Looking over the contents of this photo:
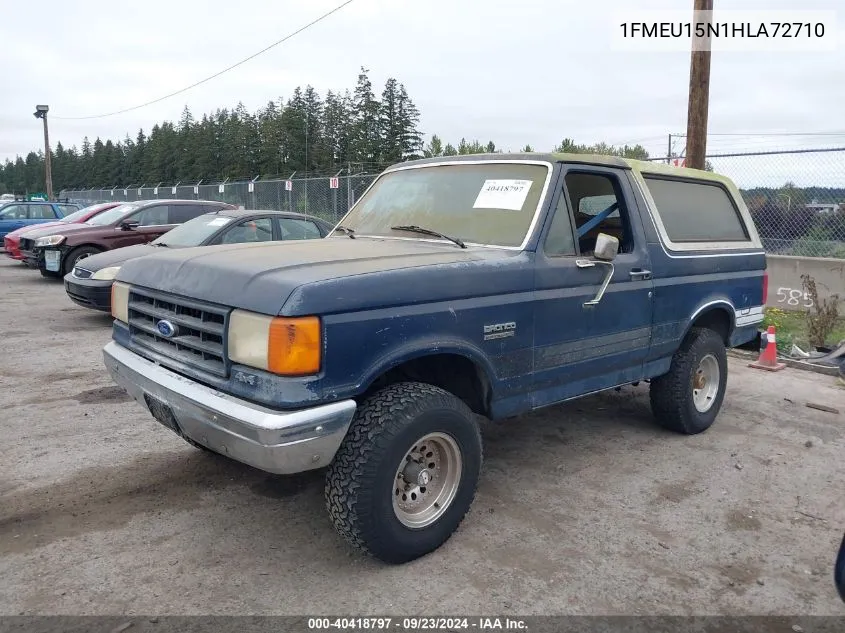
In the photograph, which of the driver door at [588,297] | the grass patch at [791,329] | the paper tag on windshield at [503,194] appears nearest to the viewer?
the driver door at [588,297]

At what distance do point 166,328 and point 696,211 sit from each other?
3.87 metres

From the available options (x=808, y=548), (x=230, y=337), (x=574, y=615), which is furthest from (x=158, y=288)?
(x=808, y=548)

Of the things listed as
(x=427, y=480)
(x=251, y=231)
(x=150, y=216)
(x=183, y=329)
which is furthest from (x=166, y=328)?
(x=150, y=216)

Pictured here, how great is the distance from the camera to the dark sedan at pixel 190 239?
26.9 feet

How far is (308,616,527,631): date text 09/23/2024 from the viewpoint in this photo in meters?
2.67

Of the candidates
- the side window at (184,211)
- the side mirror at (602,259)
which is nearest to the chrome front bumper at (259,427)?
the side mirror at (602,259)

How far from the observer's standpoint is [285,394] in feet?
8.74

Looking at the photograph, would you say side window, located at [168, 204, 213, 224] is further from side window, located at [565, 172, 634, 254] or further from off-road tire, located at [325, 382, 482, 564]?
off-road tire, located at [325, 382, 482, 564]

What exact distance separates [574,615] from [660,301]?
2.33 metres

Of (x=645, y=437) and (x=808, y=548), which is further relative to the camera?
(x=645, y=437)

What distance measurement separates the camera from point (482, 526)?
3.52 m

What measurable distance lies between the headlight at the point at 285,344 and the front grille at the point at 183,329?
0.22 m

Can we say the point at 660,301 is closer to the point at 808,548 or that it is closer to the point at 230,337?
the point at 808,548

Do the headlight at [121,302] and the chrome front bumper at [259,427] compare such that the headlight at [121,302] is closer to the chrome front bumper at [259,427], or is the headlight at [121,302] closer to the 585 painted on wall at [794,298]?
the chrome front bumper at [259,427]
